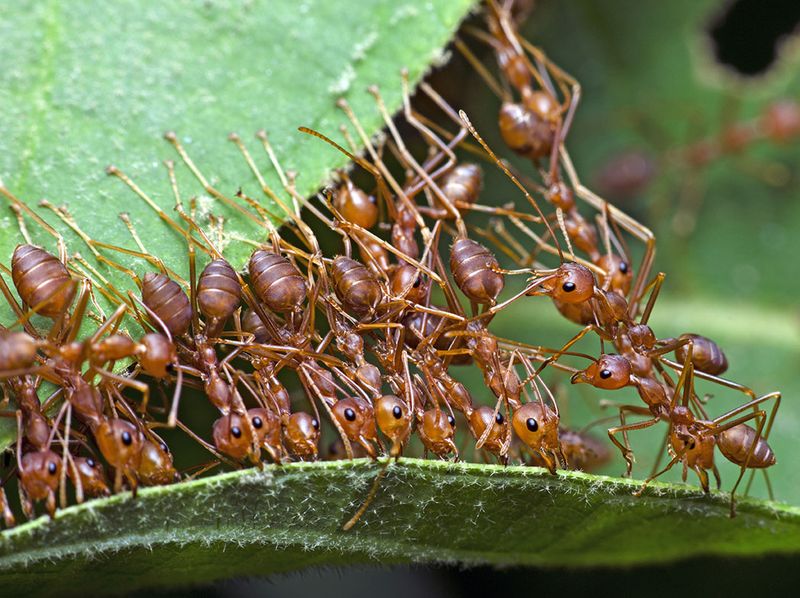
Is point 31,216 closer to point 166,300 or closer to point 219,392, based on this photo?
point 166,300

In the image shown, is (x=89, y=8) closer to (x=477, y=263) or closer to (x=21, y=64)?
(x=21, y=64)

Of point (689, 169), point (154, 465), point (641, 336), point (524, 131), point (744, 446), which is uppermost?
point (689, 169)

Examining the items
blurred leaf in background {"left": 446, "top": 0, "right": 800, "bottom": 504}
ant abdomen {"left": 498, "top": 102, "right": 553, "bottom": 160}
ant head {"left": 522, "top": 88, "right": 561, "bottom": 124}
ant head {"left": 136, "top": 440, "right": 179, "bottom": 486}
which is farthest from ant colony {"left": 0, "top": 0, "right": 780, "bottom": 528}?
blurred leaf in background {"left": 446, "top": 0, "right": 800, "bottom": 504}

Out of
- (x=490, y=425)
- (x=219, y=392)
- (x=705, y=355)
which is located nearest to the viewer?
(x=219, y=392)

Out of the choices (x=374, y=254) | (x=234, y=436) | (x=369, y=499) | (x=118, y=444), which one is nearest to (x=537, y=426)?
(x=369, y=499)

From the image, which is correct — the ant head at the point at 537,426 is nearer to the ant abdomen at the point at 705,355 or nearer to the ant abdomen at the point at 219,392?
the ant abdomen at the point at 705,355

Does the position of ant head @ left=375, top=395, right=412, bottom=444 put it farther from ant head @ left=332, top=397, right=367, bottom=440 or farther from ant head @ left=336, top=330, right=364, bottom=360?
ant head @ left=336, top=330, right=364, bottom=360

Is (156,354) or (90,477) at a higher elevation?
(156,354)
